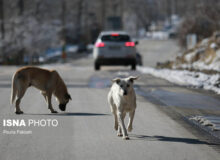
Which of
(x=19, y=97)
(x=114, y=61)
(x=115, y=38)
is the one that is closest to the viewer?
(x=19, y=97)

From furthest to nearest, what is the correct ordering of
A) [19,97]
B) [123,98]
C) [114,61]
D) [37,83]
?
1. [114,61]
2. [37,83]
3. [19,97]
4. [123,98]

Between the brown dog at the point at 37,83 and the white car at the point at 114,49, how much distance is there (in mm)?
15009

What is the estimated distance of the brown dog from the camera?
38.3ft

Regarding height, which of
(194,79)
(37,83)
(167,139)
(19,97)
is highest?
(37,83)

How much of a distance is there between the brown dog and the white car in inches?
591

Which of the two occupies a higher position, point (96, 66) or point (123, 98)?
point (123, 98)

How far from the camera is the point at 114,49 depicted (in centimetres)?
2702

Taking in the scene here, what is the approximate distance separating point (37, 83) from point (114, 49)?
50.2ft


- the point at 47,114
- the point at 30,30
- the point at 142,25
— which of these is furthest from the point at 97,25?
the point at 47,114

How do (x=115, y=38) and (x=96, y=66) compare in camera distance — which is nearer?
(x=115, y=38)

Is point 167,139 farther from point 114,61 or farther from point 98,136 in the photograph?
point 114,61

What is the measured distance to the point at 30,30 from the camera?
66.1 metres

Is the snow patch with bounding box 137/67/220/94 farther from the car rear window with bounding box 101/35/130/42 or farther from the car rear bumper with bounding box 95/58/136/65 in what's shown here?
the car rear window with bounding box 101/35/130/42

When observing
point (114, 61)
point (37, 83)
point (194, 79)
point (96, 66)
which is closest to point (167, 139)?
point (37, 83)
